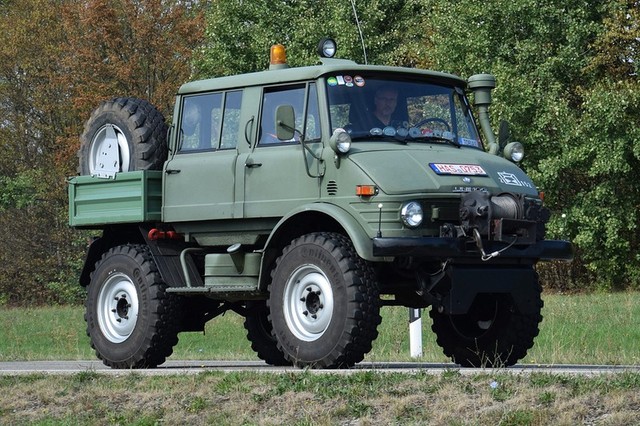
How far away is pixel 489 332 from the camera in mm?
12891

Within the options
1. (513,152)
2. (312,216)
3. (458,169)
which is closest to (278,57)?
(312,216)

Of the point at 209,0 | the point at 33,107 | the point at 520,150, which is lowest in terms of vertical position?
the point at 520,150

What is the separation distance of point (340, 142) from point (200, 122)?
7.54 ft

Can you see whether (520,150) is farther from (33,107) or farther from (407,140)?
(33,107)

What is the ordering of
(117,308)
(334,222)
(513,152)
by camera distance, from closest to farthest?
(334,222)
(513,152)
(117,308)

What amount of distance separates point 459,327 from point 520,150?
1.74 m

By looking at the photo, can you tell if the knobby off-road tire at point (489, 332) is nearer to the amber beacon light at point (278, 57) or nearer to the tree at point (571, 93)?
the amber beacon light at point (278, 57)

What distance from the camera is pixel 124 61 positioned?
4841 cm

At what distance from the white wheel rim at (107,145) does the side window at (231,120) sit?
1200 millimetres

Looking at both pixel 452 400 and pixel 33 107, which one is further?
pixel 33 107

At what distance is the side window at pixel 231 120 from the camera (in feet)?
43.0

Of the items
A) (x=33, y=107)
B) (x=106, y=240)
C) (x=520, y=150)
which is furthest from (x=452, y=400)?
(x=33, y=107)

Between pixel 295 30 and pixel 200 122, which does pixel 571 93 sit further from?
pixel 200 122

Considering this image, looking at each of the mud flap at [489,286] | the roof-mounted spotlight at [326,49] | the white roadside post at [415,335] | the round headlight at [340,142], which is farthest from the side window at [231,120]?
the white roadside post at [415,335]
